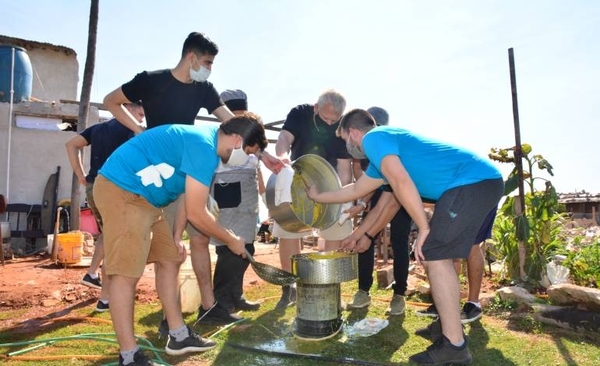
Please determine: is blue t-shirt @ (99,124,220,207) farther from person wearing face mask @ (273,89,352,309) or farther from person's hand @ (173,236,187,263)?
person wearing face mask @ (273,89,352,309)

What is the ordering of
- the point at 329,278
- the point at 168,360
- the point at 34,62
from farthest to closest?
the point at 34,62
the point at 329,278
the point at 168,360

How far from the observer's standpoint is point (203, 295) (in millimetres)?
3881

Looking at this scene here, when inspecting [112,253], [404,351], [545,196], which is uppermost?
[545,196]

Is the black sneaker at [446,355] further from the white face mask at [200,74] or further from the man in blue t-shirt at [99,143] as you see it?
the man in blue t-shirt at [99,143]

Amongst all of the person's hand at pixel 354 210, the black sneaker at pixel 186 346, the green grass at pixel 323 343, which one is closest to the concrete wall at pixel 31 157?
→ the green grass at pixel 323 343

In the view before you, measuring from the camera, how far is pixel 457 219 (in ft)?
9.39

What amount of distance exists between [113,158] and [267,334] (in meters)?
1.75

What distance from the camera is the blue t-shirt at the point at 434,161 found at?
116 inches

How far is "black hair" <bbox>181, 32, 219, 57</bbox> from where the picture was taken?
3637 millimetres

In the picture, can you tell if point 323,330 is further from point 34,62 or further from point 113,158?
point 34,62

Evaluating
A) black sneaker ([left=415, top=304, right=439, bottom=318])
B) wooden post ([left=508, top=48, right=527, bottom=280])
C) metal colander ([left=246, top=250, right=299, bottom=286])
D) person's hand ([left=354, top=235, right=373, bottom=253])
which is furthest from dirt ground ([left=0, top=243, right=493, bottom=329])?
metal colander ([left=246, top=250, right=299, bottom=286])

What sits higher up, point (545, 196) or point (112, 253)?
point (545, 196)

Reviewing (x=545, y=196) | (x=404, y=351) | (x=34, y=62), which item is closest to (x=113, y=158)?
(x=404, y=351)

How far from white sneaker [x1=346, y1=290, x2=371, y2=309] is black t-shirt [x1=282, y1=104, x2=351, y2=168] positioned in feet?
4.61
